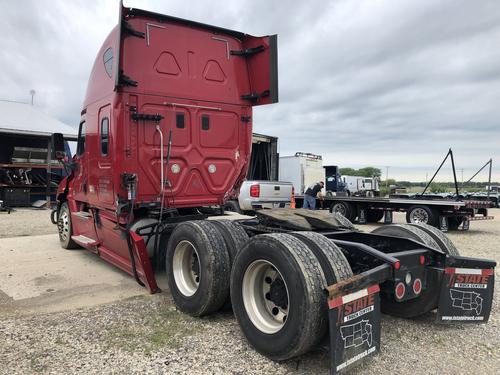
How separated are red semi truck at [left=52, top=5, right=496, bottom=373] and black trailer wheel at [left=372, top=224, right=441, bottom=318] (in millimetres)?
14

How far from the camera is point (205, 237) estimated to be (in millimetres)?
4086

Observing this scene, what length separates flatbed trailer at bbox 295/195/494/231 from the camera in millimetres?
11812

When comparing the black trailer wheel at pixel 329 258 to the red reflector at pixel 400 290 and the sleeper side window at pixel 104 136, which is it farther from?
the sleeper side window at pixel 104 136

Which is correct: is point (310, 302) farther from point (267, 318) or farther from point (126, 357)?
point (126, 357)

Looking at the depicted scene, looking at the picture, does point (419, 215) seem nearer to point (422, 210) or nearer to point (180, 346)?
point (422, 210)

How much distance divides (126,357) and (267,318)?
1168 mm

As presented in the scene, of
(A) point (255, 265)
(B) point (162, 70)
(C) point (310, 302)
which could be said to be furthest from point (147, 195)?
(C) point (310, 302)

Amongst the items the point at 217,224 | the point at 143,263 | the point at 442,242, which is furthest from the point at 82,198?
the point at 442,242

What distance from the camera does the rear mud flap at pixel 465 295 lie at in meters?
3.55

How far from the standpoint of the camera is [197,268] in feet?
14.6

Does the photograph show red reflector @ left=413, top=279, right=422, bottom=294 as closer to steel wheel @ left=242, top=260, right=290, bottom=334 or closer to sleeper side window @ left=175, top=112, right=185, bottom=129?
steel wheel @ left=242, top=260, right=290, bottom=334

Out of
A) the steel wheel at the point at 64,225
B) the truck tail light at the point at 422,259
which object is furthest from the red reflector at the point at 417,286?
Result: the steel wheel at the point at 64,225

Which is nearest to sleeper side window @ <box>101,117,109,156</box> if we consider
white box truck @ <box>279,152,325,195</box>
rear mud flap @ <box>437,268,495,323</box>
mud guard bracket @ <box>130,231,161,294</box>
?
mud guard bracket @ <box>130,231,161,294</box>

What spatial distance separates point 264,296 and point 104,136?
3499 mm
